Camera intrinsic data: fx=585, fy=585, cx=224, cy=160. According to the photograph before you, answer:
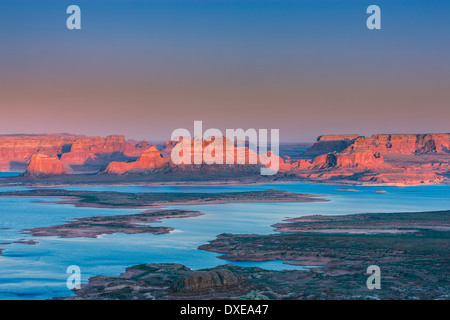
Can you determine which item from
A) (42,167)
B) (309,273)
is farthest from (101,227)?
(42,167)

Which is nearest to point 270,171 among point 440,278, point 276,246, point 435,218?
point 435,218

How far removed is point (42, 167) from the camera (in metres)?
159

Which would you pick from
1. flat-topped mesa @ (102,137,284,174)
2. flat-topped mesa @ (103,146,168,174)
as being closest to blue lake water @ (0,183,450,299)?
flat-topped mesa @ (103,146,168,174)

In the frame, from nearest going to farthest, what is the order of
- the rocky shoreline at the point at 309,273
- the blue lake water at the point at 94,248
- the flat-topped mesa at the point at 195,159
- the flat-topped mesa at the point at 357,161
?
1. the rocky shoreline at the point at 309,273
2. the blue lake water at the point at 94,248
3. the flat-topped mesa at the point at 195,159
4. the flat-topped mesa at the point at 357,161

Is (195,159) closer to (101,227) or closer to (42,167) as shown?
(42,167)

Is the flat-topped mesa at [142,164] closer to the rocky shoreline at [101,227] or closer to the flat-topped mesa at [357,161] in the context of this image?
the flat-topped mesa at [357,161]

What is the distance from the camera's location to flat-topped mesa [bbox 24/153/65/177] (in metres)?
157

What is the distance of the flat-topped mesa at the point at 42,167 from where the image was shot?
157 m

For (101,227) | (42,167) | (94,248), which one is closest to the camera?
(94,248)

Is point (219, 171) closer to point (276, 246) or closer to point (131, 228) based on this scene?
point (131, 228)

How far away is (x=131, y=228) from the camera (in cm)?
6225

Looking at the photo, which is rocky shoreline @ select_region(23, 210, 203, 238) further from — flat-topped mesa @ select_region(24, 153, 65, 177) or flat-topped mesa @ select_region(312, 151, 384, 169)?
flat-topped mesa @ select_region(312, 151, 384, 169)

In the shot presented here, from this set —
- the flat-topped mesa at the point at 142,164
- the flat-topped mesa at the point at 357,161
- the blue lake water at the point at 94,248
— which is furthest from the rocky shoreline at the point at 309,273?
the flat-topped mesa at the point at 357,161
